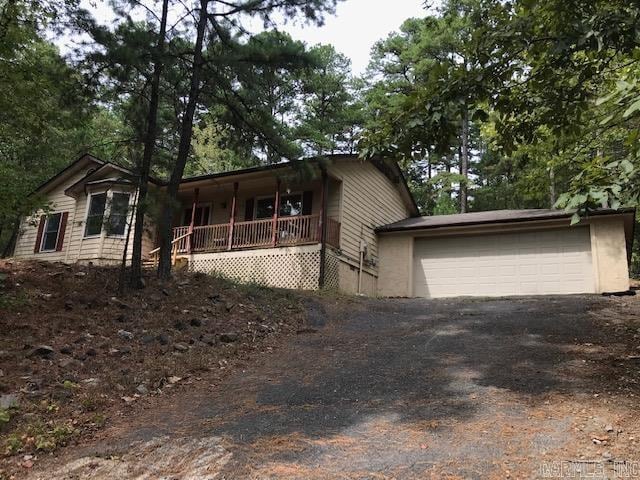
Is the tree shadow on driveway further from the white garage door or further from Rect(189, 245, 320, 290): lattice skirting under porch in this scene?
the white garage door

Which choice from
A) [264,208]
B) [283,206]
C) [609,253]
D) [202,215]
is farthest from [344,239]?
[609,253]

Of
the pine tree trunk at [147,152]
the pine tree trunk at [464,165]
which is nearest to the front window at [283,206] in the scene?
the pine tree trunk at [147,152]

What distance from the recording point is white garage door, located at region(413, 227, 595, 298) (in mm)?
15062

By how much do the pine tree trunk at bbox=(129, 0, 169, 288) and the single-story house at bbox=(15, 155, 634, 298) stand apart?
309cm

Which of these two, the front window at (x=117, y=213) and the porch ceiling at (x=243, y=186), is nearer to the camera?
the front window at (x=117, y=213)

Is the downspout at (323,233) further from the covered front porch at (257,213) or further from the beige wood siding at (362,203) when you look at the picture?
the beige wood siding at (362,203)

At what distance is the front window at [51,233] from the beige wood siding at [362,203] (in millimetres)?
11000

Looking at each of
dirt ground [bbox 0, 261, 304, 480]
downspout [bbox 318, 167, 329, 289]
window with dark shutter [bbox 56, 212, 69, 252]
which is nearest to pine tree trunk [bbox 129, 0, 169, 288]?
dirt ground [bbox 0, 261, 304, 480]

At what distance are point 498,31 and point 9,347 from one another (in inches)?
294

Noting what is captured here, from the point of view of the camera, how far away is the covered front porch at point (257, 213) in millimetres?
15898

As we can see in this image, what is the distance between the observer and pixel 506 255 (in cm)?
1609

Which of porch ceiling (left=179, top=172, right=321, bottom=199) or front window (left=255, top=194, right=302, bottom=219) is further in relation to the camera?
front window (left=255, top=194, right=302, bottom=219)

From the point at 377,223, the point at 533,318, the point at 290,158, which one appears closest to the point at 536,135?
the point at 533,318

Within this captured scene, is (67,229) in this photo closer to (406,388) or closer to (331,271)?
(331,271)
